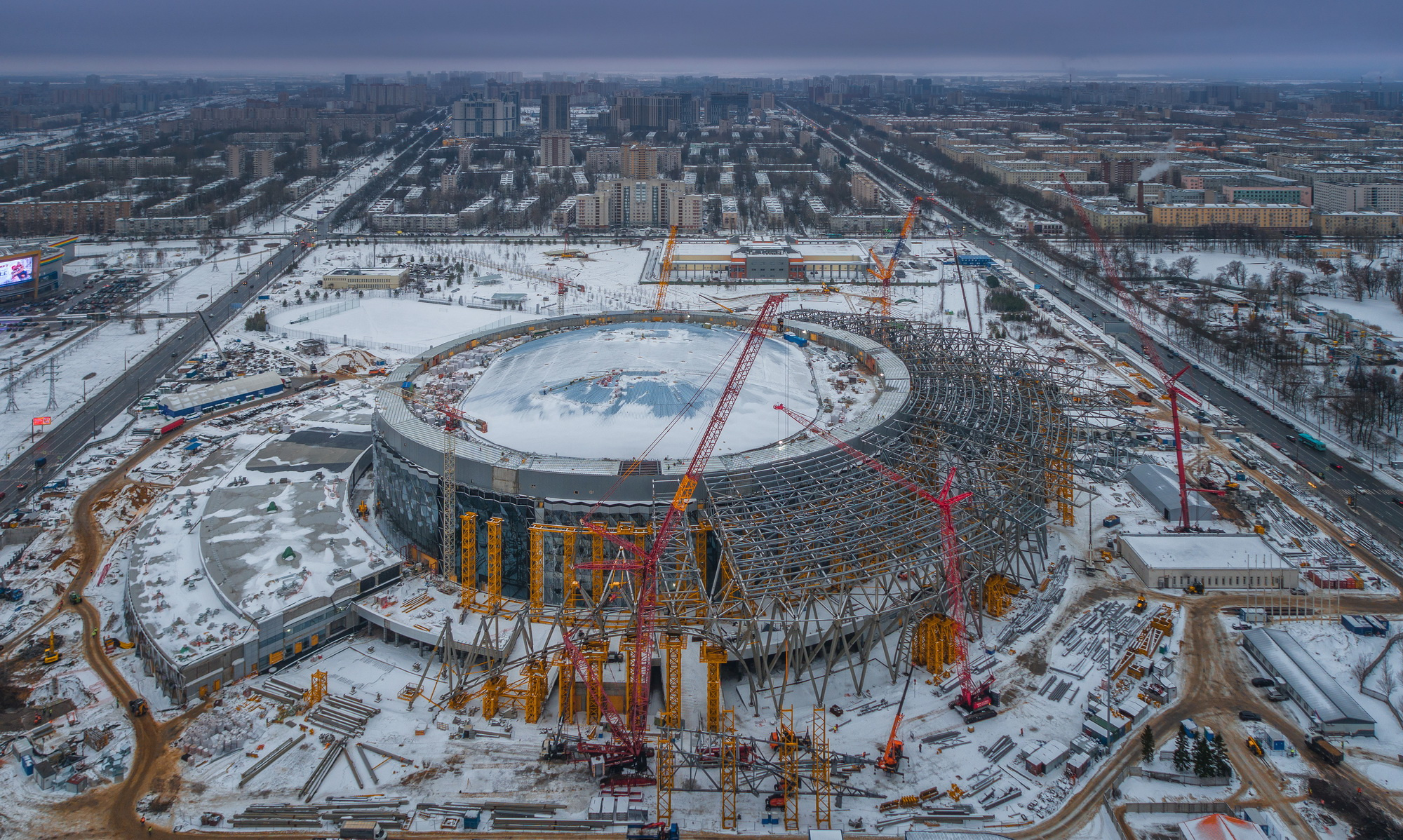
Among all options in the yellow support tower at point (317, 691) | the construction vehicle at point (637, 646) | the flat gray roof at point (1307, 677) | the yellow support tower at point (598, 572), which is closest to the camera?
the construction vehicle at point (637, 646)

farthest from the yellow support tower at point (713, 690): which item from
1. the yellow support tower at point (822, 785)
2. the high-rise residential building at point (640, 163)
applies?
the high-rise residential building at point (640, 163)

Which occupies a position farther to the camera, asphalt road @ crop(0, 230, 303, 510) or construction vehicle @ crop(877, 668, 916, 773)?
asphalt road @ crop(0, 230, 303, 510)

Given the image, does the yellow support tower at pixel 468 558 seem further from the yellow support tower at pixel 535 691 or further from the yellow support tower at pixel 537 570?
the yellow support tower at pixel 535 691

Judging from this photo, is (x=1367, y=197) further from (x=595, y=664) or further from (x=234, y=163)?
(x=234, y=163)

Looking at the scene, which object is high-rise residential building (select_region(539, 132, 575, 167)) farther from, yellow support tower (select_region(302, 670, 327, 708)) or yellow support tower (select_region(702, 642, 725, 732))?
yellow support tower (select_region(702, 642, 725, 732))

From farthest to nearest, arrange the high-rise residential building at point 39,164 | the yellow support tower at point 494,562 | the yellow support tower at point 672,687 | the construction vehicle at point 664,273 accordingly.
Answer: the high-rise residential building at point 39,164, the construction vehicle at point 664,273, the yellow support tower at point 494,562, the yellow support tower at point 672,687

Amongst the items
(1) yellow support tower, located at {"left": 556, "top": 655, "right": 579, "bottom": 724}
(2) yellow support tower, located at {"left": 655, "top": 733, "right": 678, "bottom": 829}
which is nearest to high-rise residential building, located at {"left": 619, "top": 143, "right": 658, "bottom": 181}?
(1) yellow support tower, located at {"left": 556, "top": 655, "right": 579, "bottom": 724}
